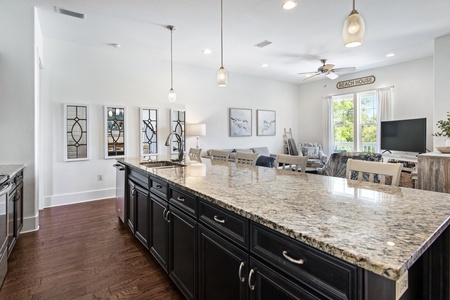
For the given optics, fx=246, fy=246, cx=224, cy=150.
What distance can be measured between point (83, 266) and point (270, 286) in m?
2.11

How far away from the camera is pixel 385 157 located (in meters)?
5.88

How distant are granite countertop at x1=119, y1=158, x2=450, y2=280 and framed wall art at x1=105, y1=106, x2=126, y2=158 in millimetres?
3550

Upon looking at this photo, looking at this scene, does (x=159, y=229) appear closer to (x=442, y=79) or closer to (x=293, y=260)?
(x=293, y=260)

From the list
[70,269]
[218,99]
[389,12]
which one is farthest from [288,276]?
[218,99]

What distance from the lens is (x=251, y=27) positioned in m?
3.89

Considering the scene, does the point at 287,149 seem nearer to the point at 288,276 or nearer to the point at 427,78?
the point at 427,78

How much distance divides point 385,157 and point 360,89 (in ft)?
6.53

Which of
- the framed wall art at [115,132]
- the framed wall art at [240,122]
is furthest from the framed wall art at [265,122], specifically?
the framed wall art at [115,132]

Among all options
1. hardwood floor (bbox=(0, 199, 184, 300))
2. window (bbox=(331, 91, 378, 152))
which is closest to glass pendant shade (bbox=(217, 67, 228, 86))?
hardwood floor (bbox=(0, 199, 184, 300))

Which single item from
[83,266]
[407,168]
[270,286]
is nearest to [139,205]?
[83,266]

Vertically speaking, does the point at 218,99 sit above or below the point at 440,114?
above

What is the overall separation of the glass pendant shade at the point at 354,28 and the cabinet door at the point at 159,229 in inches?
72.0

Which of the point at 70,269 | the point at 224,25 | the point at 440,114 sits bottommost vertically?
the point at 70,269

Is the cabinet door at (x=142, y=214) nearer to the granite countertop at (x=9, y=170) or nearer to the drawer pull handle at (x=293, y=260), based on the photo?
the granite countertop at (x=9, y=170)
